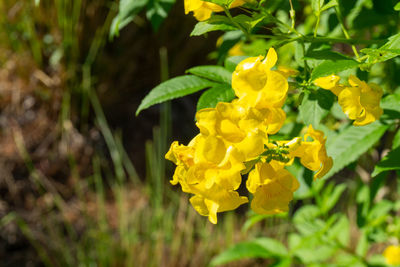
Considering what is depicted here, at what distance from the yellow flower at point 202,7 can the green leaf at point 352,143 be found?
0.35m

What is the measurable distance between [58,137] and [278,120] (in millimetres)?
2306

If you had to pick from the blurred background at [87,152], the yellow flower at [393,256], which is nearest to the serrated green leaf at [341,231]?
the yellow flower at [393,256]

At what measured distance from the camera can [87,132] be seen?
2682mm

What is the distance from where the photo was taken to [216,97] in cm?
61

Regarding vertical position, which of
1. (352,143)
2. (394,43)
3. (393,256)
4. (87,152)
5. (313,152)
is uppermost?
(394,43)

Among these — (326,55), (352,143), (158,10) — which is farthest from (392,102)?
(158,10)

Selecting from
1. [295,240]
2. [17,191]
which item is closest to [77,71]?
[17,191]

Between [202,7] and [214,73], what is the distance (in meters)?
0.16

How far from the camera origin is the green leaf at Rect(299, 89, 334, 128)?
566 mm

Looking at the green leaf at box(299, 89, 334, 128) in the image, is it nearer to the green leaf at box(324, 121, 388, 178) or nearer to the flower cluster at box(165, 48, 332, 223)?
the flower cluster at box(165, 48, 332, 223)

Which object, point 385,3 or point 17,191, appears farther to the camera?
point 17,191

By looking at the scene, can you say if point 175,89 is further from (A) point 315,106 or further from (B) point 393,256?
(B) point 393,256

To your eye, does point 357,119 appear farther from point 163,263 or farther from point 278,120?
point 163,263

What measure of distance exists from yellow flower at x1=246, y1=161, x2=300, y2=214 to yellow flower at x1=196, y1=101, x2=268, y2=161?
2.1 inches
